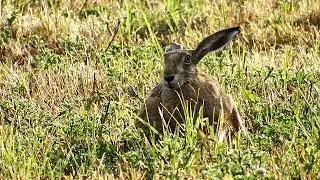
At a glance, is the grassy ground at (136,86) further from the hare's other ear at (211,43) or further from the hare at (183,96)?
the hare's other ear at (211,43)

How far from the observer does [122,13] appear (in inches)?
398

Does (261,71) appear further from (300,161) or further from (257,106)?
(300,161)

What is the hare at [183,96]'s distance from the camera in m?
5.89

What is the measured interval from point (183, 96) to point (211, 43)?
1.88 ft

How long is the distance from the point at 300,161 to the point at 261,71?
237cm

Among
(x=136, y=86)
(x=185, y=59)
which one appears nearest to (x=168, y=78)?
(x=185, y=59)

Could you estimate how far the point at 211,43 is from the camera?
20.7 feet

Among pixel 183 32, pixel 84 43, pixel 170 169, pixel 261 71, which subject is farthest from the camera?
pixel 183 32

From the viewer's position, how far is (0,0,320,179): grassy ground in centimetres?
485

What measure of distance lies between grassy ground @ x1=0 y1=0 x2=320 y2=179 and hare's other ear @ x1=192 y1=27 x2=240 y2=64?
0.49 m

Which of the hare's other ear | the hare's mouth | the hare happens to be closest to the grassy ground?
the hare

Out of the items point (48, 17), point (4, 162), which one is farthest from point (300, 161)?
point (48, 17)

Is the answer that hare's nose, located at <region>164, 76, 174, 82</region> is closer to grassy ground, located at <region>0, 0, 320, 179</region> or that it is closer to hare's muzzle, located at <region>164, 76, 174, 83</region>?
hare's muzzle, located at <region>164, 76, 174, 83</region>

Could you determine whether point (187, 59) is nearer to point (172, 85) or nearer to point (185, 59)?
point (185, 59)
